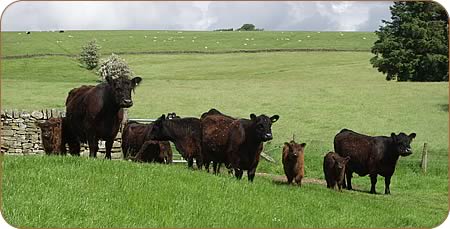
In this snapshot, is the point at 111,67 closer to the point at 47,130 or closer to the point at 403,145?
the point at 403,145

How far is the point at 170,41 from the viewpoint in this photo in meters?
78.8

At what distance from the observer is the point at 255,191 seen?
36.3ft

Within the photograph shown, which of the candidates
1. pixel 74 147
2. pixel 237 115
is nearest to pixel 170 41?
pixel 237 115

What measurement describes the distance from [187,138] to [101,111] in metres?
2.52

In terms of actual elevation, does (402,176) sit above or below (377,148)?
below

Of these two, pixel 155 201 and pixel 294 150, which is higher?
pixel 155 201

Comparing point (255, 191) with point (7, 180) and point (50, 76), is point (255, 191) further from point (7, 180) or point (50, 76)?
point (50, 76)

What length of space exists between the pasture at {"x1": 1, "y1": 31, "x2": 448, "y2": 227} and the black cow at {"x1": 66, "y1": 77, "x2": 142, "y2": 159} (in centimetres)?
192

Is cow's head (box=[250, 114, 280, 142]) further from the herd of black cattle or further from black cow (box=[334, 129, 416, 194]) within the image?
black cow (box=[334, 129, 416, 194])

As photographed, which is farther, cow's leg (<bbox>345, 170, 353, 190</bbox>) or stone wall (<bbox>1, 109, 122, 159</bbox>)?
stone wall (<bbox>1, 109, 122, 159</bbox>)

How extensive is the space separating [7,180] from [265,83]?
41.8 meters

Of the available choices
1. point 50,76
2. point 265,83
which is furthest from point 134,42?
point 265,83

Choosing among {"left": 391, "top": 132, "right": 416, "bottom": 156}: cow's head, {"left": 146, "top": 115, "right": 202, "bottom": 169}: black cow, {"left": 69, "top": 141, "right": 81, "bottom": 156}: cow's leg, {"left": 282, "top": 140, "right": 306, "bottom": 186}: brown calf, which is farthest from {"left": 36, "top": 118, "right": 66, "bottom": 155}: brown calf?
{"left": 391, "top": 132, "right": 416, "bottom": 156}: cow's head

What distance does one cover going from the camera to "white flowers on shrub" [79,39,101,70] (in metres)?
59.5
